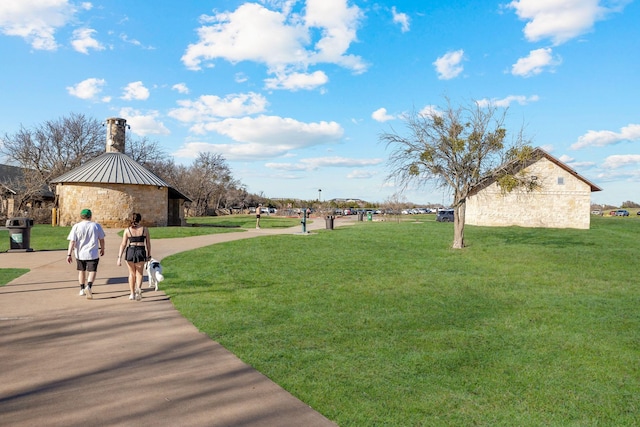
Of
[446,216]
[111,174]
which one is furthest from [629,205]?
[111,174]

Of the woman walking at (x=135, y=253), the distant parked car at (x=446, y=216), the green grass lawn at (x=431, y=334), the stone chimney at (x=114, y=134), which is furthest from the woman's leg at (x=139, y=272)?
the distant parked car at (x=446, y=216)

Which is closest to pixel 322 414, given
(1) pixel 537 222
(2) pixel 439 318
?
(2) pixel 439 318

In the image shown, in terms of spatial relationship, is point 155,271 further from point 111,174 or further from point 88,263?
point 111,174

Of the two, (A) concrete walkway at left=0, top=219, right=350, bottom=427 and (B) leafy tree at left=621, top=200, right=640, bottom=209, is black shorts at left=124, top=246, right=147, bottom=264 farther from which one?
(B) leafy tree at left=621, top=200, right=640, bottom=209

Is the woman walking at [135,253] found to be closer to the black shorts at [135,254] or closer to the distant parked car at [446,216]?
the black shorts at [135,254]

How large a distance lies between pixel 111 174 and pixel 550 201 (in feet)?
116

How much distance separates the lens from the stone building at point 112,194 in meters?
31.1

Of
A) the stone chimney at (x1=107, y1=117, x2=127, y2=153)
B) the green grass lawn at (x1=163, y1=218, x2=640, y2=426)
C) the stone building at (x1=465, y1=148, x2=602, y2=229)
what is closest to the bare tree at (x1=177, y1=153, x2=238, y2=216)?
the stone chimney at (x1=107, y1=117, x2=127, y2=153)

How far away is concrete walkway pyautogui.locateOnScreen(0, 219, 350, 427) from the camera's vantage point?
3805mm

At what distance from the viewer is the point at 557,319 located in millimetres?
7777

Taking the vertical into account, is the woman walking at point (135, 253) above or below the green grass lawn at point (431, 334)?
above

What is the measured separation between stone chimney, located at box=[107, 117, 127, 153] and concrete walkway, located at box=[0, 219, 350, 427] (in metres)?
32.7

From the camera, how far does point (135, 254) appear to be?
8.55 meters

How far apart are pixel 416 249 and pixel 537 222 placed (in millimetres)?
24837
